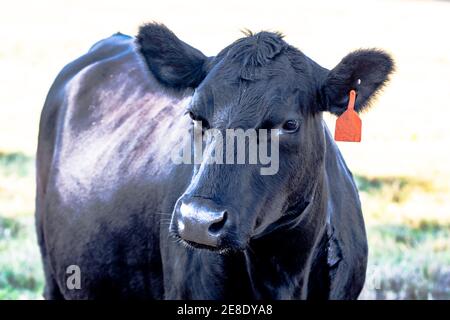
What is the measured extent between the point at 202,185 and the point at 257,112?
426 millimetres

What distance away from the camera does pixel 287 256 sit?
201 inches

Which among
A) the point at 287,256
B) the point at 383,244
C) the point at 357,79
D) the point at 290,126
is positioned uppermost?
the point at 357,79

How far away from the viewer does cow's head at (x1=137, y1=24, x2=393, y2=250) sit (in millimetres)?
4508

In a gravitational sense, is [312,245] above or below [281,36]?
below

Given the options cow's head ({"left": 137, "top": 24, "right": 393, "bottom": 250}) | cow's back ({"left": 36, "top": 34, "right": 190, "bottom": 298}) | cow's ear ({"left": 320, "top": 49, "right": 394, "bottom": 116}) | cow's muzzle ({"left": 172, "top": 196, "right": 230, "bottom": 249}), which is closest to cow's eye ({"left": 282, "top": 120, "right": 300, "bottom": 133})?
cow's head ({"left": 137, "top": 24, "right": 393, "bottom": 250})

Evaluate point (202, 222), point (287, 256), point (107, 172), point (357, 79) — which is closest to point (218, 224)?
point (202, 222)

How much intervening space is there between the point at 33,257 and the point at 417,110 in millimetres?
7541

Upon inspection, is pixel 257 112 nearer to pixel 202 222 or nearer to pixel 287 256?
pixel 202 222

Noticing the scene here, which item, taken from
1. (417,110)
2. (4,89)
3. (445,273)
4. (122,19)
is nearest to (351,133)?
(445,273)

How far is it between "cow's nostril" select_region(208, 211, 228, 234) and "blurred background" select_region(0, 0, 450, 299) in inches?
50.3

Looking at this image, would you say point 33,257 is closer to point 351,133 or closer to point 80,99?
point 80,99

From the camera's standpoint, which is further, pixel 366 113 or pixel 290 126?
pixel 366 113

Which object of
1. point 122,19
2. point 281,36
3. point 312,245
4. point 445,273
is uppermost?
point 122,19

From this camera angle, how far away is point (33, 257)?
27.1 ft
